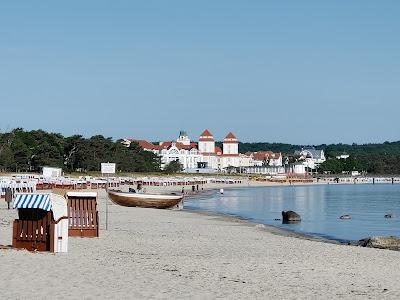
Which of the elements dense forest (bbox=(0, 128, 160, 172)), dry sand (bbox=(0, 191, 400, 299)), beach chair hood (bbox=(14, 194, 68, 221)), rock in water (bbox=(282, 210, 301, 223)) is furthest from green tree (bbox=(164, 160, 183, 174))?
beach chair hood (bbox=(14, 194, 68, 221))

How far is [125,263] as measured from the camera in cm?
1517

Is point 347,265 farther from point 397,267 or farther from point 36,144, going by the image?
point 36,144

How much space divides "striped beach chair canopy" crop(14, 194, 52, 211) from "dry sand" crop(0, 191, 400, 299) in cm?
121

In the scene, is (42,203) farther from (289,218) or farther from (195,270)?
(289,218)

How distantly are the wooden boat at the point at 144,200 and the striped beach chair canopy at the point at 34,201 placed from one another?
27729mm

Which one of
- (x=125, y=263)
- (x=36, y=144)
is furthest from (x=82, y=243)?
(x=36, y=144)

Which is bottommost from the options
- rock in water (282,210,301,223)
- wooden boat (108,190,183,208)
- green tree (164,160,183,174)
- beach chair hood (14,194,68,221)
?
rock in water (282,210,301,223)

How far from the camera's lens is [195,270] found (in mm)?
14523

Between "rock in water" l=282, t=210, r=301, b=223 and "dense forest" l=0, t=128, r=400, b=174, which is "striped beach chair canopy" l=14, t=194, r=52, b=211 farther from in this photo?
"dense forest" l=0, t=128, r=400, b=174

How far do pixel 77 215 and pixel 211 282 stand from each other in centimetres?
886

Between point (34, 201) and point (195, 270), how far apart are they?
14.8 ft

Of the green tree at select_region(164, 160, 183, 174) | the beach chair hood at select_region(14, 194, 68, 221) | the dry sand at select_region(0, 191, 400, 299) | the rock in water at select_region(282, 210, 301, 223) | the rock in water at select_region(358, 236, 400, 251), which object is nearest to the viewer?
the dry sand at select_region(0, 191, 400, 299)

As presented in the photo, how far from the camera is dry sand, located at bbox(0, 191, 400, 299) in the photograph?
11.7 m

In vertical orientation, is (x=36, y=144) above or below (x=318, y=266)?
above
